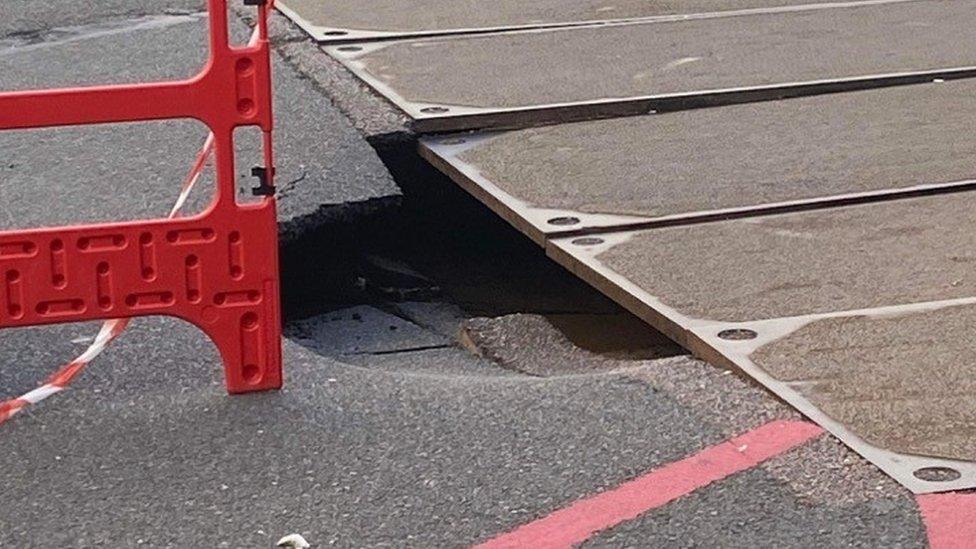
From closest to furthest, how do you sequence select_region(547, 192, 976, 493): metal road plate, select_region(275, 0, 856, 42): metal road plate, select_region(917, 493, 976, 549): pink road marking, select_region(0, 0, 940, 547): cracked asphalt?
1. select_region(917, 493, 976, 549): pink road marking
2. select_region(0, 0, 940, 547): cracked asphalt
3. select_region(547, 192, 976, 493): metal road plate
4. select_region(275, 0, 856, 42): metal road plate

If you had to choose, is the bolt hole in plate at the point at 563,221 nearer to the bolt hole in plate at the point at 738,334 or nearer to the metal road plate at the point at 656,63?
the bolt hole in plate at the point at 738,334

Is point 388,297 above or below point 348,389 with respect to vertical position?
below

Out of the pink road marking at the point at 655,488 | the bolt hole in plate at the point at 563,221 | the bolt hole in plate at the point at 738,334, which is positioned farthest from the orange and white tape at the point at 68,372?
the bolt hole in plate at the point at 738,334

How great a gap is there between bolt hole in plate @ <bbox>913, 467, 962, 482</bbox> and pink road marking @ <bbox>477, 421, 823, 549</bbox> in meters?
0.24

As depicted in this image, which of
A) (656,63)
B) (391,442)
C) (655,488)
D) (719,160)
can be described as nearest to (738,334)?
(655,488)

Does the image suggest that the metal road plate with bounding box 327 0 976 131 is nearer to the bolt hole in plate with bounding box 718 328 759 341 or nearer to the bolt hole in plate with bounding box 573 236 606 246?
the bolt hole in plate with bounding box 573 236 606 246

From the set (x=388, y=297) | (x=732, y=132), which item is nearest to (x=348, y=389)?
(x=388, y=297)

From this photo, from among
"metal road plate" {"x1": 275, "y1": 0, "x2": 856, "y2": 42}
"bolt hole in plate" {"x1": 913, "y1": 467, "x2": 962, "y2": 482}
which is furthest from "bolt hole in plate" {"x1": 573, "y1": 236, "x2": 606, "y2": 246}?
"metal road plate" {"x1": 275, "y1": 0, "x2": 856, "y2": 42}

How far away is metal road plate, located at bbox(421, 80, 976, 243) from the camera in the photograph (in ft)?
15.5

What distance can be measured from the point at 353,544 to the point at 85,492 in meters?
0.59

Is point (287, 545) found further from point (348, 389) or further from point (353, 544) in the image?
point (348, 389)

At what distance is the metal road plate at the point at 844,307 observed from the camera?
329cm

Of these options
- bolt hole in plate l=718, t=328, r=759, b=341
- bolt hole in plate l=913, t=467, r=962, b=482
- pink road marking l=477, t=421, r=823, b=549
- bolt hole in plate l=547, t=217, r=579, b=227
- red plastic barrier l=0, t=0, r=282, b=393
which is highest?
red plastic barrier l=0, t=0, r=282, b=393

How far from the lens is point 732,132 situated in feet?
17.9
